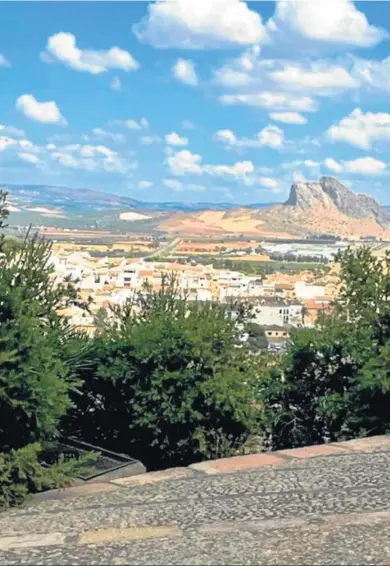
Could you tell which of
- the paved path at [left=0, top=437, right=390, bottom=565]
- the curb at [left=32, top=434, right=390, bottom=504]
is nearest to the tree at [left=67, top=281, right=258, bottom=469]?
the curb at [left=32, top=434, right=390, bottom=504]

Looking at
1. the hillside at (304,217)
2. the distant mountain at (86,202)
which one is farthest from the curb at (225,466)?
the hillside at (304,217)

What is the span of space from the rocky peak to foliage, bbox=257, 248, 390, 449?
206 ft

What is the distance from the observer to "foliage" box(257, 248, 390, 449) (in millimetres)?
10117

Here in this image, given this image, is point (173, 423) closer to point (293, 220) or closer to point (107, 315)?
point (107, 315)

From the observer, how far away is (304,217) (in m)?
74.2

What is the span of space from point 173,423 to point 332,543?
4.40 m

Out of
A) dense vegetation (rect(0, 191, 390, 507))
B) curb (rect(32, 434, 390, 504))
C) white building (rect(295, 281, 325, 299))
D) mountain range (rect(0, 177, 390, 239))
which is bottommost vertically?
curb (rect(32, 434, 390, 504))

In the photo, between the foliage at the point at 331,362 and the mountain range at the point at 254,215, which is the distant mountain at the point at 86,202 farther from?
the foliage at the point at 331,362

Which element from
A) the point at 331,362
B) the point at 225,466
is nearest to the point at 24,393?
the point at 225,466

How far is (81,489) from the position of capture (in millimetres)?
6449

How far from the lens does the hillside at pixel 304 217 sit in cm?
6988

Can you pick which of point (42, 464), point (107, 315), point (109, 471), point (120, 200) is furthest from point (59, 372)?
point (120, 200)

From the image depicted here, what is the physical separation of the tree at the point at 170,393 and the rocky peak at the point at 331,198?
6417cm

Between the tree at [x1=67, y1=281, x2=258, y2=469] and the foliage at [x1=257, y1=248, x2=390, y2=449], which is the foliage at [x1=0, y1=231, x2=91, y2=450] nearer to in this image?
the tree at [x1=67, y1=281, x2=258, y2=469]
